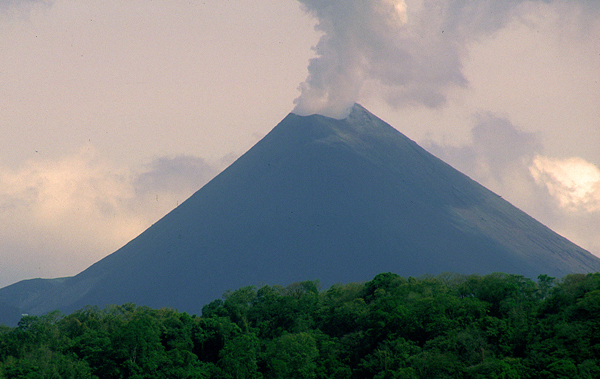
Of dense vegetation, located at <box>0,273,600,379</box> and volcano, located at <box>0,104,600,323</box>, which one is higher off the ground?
volcano, located at <box>0,104,600,323</box>

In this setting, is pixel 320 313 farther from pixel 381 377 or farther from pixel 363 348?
pixel 381 377

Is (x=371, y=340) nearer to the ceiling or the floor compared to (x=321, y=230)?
nearer to the floor

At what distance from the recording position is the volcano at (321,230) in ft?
444

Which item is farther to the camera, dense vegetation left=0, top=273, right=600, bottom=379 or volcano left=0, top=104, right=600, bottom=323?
volcano left=0, top=104, right=600, bottom=323

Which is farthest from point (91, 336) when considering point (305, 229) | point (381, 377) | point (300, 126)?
point (300, 126)

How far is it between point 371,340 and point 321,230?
106 m

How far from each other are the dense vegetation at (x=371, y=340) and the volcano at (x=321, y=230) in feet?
259

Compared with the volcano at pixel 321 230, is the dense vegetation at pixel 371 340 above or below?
below

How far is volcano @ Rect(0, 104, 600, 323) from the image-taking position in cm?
13525

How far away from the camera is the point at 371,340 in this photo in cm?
4281

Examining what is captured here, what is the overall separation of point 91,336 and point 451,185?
5527 inches

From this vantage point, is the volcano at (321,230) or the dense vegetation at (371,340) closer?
the dense vegetation at (371,340)

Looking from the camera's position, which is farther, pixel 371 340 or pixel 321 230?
pixel 321 230

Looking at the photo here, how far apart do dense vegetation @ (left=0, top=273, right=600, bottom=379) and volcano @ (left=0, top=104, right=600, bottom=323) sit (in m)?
78.8
